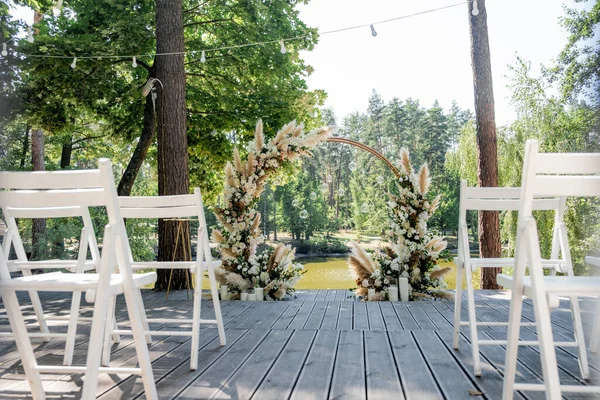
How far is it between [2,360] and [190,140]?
6.38m

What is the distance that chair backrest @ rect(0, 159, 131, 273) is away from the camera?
60.5 inches

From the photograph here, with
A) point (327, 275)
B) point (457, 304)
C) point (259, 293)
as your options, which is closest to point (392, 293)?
point (259, 293)

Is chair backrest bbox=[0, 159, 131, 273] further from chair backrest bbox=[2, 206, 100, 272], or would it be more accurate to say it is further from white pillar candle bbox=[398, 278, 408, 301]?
white pillar candle bbox=[398, 278, 408, 301]

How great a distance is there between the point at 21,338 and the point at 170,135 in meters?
3.93

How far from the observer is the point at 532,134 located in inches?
392

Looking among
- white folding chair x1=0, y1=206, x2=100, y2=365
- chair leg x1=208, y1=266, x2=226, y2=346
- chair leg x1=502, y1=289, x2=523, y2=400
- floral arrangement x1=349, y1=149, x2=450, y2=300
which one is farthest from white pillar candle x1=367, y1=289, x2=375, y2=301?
chair leg x1=502, y1=289, x2=523, y2=400

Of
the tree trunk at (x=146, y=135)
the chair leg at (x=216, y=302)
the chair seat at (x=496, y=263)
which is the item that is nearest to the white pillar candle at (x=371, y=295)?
the chair leg at (x=216, y=302)

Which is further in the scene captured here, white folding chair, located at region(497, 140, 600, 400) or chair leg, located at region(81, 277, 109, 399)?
chair leg, located at region(81, 277, 109, 399)

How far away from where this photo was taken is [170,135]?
529cm

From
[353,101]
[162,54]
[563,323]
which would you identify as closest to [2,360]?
[563,323]

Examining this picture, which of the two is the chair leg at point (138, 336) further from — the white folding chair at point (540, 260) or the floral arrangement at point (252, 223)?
the floral arrangement at point (252, 223)

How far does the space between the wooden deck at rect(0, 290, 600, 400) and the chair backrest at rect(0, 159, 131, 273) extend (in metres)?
0.79

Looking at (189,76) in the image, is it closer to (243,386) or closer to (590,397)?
(243,386)

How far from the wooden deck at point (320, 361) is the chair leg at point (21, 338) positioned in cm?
33
